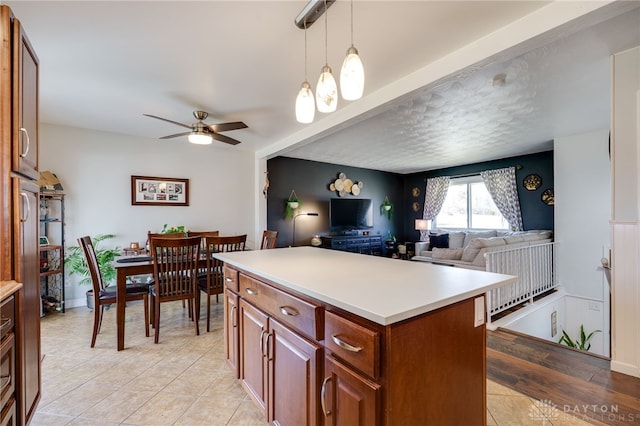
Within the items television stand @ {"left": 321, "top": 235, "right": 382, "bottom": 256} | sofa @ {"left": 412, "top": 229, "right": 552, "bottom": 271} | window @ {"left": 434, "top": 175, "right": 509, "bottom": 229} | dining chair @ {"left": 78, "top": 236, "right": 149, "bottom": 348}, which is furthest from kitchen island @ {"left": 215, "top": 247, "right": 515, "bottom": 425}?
window @ {"left": 434, "top": 175, "right": 509, "bottom": 229}

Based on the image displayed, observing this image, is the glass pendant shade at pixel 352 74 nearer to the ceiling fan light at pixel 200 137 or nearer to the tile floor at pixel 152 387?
the tile floor at pixel 152 387

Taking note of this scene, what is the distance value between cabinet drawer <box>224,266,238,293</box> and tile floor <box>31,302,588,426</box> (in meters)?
0.71

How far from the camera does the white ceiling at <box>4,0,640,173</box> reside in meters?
1.69

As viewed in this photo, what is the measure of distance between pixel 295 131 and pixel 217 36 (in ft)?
7.14

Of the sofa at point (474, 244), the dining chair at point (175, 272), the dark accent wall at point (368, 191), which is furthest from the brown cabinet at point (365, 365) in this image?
the dark accent wall at point (368, 191)

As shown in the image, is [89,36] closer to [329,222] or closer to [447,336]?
[447,336]

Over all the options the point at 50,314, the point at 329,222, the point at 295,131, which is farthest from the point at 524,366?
the point at 50,314

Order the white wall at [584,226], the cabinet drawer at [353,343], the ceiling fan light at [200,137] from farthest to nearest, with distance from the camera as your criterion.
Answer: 1. the white wall at [584,226]
2. the ceiling fan light at [200,137]
3. the cabinet drawer at [353,343]

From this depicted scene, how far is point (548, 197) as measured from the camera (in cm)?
526

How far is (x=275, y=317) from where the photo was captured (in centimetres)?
143

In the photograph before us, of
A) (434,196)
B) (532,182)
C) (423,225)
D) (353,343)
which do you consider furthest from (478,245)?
(353,343)

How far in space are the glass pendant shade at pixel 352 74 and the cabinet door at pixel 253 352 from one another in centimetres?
123

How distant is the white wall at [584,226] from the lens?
402 cm

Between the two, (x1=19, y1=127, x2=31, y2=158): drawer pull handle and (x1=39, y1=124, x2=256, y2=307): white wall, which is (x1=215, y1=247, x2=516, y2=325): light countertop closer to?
(x1=19, y1=127, x2=31, y2=158): drawer pull handle
